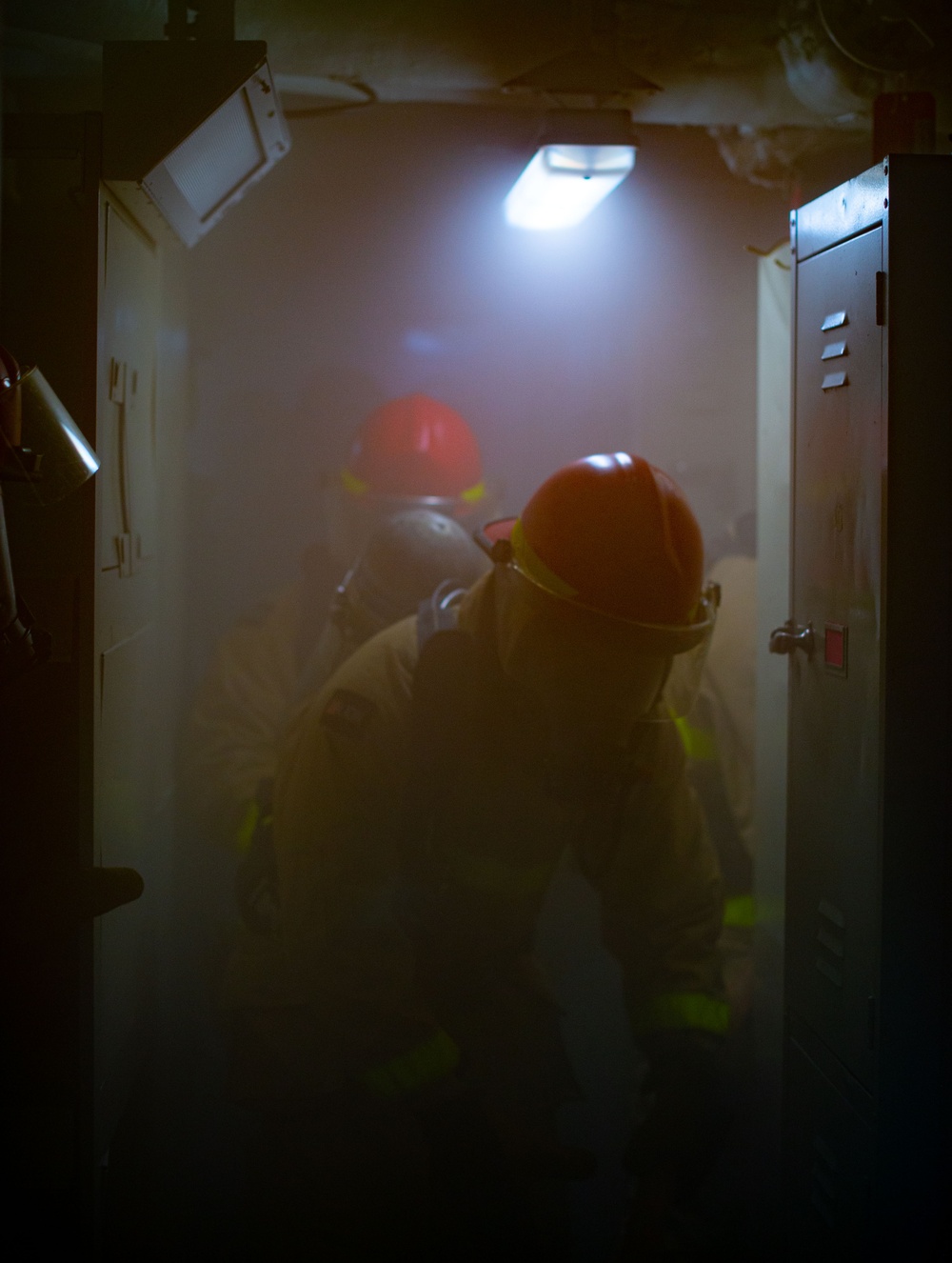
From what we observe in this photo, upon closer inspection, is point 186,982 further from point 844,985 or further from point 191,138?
point 191,138

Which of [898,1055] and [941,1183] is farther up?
[898,1055]

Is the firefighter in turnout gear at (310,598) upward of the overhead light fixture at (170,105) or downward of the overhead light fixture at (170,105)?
downward

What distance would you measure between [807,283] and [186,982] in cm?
257

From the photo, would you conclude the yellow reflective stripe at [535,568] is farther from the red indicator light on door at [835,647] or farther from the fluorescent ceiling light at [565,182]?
the fluorescent ceiling light at [565,182]

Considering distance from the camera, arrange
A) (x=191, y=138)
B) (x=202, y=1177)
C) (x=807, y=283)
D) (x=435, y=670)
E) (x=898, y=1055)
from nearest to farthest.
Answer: (x=898, y=1055) → (x=191, y=138) → (x=807, y=283) → (x=435, y=670) → (x=202, y=1177)

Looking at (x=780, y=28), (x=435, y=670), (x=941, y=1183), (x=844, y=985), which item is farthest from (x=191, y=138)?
(x=941, y=1183)

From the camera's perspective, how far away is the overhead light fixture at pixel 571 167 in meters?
2.28

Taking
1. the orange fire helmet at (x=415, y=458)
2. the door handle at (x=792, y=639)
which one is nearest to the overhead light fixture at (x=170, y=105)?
the door handle at (x=792, y=639)

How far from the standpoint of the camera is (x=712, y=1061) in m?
2.14

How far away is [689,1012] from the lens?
2.17 metres

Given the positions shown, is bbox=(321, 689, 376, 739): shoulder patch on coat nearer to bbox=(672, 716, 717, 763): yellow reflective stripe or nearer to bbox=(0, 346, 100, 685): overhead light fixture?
bbox=(0, 346, 100, 685): overhead light fixture

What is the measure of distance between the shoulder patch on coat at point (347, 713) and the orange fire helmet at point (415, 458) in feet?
4.59

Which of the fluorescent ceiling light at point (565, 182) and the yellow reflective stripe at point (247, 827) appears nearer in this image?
the fluorescent ceiling light at point (565, 182)

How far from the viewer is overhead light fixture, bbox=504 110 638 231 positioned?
228 centimetres
